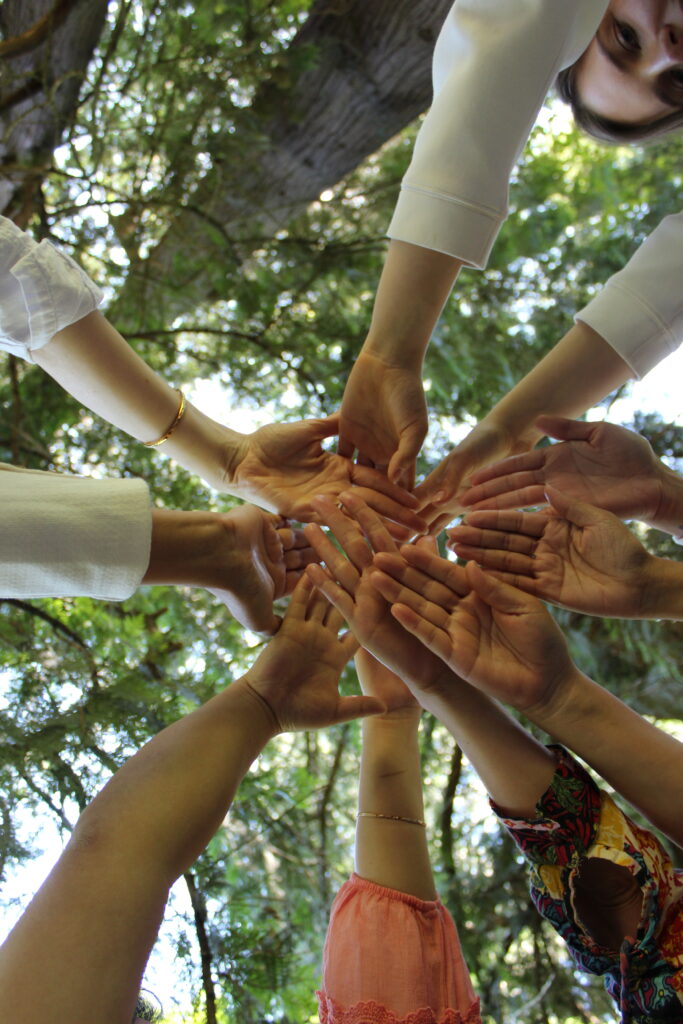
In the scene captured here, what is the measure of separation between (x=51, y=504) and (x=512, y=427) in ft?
2.99

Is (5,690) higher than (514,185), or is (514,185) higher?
(514,185)

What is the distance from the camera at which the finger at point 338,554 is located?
1.25 m

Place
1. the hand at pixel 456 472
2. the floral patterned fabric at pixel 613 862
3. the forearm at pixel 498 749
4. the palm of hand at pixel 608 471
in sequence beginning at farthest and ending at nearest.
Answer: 1. the hand at pixel 456 472
2. the palm of hand at pixel 608 471
3. the forearm at pixel 498 749
4. the floral patterned fabric at pixel 613 862

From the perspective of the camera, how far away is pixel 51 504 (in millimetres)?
949

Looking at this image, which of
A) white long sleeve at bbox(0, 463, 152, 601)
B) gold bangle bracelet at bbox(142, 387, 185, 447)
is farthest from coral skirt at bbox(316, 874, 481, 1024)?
gold bangle bracelet at bbox(142, 387, 185, 447)

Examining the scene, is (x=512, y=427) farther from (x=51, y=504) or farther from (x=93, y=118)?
(x=93, y=118)

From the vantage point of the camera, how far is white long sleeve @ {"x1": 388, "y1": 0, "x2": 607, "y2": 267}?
3.97ft

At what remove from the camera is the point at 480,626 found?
1.22 m

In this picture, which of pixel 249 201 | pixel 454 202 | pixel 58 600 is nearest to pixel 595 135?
pixel 454 202

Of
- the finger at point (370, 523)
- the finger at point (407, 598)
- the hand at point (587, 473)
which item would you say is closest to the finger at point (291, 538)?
the finger at point (370, 523)

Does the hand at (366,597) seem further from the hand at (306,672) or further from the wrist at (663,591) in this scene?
the wrist at (663,591)

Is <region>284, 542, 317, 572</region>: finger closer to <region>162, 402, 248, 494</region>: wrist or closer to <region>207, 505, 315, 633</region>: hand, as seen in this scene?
<region>207, 505, 315, 633</region>: hand

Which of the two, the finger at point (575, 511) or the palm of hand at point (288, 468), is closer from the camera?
the finger at point (575, 511)

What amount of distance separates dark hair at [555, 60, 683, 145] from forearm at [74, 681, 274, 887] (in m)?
1.29
